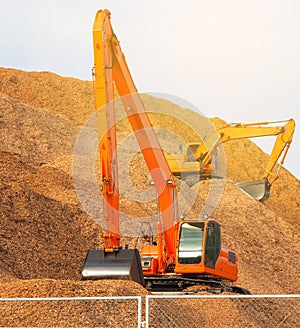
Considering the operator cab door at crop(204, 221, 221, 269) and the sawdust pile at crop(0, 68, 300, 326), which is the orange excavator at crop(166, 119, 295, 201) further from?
the operator cab door at crop(204, 221, 221, 269)

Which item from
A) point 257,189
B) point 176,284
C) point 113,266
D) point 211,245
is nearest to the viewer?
point 113,266

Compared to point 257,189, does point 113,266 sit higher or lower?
higher

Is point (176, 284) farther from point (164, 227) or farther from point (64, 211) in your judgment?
point (64, 211)

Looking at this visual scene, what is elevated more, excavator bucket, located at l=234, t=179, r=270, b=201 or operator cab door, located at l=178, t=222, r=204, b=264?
operator cab door, located at l=178, t=222, r=204, b=264

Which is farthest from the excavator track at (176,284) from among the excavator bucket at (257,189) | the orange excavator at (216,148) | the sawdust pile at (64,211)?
the excavator bucket at (257,189)

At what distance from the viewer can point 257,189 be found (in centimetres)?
3947

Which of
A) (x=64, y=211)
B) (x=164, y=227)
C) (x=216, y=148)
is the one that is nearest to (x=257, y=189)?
(x=216, y=148)

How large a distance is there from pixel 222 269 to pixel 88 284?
5.51 metres

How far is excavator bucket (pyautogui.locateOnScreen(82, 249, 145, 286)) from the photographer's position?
49.5ft

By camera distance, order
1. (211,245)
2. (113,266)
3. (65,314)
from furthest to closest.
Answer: (211,245)
(113,266)
(65,314)

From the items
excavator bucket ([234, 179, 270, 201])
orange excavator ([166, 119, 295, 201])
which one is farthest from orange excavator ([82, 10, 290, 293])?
excavator bucket ([234, 179, 270, 201])

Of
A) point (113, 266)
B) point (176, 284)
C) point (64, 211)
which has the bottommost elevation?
point (176, 284)

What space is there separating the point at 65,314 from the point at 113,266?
9.45ft

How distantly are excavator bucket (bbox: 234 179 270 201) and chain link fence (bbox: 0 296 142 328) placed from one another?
26.6 m
